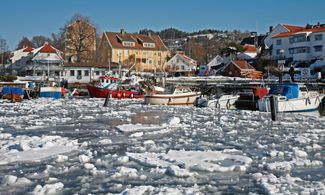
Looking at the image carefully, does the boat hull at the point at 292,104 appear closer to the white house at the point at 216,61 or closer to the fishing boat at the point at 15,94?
the fishing boat at the point at 15,94

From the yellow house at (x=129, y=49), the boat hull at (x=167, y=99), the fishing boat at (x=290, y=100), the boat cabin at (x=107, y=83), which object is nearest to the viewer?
the fishing boat at (x=290, y=100)

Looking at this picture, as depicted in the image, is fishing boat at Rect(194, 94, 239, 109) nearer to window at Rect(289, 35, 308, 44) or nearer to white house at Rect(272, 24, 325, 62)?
white house at Rect(272, 24, 325, 62)

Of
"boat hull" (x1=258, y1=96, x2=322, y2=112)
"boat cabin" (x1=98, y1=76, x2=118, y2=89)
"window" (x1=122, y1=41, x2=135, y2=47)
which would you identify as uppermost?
"window" (x1=122, y1=41, x2=135, y2=47)

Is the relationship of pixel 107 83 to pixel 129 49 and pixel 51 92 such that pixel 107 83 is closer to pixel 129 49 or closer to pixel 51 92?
pixel 51 92

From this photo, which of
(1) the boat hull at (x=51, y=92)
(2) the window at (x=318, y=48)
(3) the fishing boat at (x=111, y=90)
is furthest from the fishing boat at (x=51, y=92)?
(2) the window at (x=318, y=48)

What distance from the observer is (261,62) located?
65.3 m

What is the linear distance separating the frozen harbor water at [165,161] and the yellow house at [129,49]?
61.3 m

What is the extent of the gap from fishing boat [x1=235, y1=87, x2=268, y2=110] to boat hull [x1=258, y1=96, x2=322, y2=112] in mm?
2789

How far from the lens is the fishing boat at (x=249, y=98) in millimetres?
24500

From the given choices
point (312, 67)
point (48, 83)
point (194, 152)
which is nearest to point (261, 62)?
point (312, 67)

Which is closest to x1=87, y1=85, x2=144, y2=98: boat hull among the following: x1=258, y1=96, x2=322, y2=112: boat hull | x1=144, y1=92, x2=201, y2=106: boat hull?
x1=144, y1=92, x2=201, y2=106: boat hull

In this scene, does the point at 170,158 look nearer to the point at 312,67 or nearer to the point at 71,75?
the point at 71,75

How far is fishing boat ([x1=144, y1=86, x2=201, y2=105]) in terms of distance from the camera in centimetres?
2585

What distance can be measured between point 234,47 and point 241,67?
16201mm
